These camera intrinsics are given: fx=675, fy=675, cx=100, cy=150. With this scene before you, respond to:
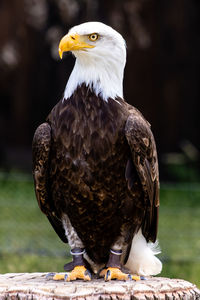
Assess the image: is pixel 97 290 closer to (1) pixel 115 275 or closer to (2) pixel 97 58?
(1) pixel 115 275

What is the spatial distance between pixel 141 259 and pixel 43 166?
102 centimetres

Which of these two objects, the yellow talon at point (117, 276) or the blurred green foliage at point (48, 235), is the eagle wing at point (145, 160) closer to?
the yellow talon at point (117, 276)

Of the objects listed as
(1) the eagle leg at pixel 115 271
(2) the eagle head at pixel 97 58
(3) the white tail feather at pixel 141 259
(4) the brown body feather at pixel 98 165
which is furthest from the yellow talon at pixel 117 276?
(2) the eagle head at pixel 97 58

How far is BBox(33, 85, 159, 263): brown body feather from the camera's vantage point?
439 cm

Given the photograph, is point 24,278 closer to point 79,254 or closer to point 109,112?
point 79,254

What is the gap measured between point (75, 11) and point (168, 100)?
8.85ft

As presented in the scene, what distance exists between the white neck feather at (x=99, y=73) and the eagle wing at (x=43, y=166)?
36 centimetres

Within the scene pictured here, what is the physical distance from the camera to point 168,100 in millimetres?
13453

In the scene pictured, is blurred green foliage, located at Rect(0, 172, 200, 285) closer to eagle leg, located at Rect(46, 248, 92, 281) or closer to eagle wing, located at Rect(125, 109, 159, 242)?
eagle leg, located at Rect(46, 248, 92, 281)

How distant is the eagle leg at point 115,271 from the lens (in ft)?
14.8

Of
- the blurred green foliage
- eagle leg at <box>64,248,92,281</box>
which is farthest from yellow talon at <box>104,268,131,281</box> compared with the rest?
the blurred green foliage

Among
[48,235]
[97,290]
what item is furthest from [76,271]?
[48,235]

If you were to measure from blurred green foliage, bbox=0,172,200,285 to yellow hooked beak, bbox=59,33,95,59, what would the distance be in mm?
A: 3083

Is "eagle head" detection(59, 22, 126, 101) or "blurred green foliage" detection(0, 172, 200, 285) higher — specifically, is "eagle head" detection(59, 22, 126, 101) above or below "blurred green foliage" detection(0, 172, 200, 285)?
above
